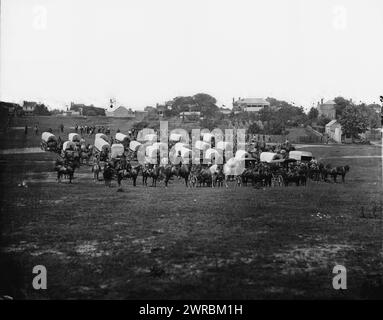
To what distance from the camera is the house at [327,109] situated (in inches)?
767

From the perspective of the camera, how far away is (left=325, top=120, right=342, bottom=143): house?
22984mm

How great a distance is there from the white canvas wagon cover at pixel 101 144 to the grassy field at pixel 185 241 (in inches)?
189

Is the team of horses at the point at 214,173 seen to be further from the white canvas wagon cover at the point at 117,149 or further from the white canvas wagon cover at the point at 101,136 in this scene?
the white canvas wagon cover at the point at 101,136

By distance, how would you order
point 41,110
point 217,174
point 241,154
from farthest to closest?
point 41,110 < point 241,154 < point 217,174

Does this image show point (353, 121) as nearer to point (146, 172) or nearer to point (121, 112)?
point (146, 172)

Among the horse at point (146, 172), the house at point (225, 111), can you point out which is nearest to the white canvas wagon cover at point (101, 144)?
the horse at point (146, 172)

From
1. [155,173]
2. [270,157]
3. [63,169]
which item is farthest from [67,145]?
[270,157]

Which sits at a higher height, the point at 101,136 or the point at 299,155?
the point at 101,136

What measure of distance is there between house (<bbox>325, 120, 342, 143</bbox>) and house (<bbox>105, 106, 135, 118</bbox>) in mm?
11169

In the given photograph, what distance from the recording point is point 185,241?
40.9ft

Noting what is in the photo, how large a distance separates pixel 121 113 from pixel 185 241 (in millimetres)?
9773

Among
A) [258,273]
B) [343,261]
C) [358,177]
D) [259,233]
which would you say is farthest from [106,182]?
[358,177]
